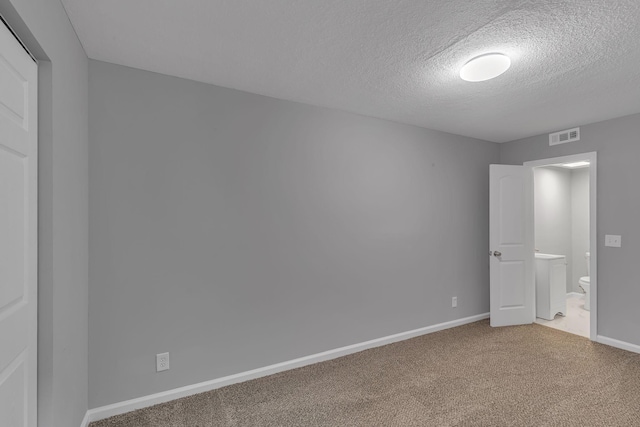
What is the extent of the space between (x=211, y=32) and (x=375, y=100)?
1554 mm

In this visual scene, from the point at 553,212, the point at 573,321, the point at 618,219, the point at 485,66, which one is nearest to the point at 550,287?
the point at 573,321

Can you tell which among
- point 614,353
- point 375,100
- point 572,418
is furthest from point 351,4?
point 614,353

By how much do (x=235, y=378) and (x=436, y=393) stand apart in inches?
62.5

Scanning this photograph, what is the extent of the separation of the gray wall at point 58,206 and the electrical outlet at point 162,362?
1.51ft

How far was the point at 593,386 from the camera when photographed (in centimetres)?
255

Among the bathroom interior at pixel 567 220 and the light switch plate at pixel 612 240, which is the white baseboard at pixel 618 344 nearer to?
the light switch plate at pixel 612 240

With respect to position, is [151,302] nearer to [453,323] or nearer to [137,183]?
[137,183]

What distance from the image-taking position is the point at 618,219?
3.37m

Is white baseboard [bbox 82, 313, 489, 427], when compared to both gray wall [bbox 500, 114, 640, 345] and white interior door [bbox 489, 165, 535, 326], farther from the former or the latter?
gray wall [bbox 500, 114, 640, 345]

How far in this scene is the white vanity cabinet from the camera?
14.1 ft

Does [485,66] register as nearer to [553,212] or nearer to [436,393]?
[436,393]

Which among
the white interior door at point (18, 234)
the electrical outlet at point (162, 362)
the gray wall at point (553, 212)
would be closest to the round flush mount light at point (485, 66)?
the white interior door at point (18, 234)

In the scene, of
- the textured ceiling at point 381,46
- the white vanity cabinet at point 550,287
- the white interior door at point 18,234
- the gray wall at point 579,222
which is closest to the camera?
the white interior door at point 18,234

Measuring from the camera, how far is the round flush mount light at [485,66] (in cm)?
206
